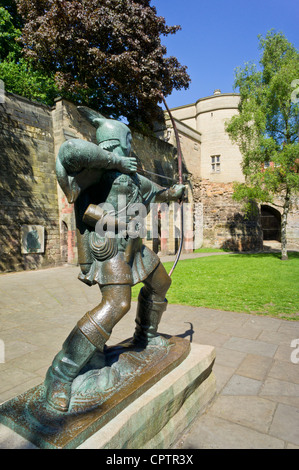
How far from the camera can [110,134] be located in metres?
1.99

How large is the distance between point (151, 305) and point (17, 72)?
14372 mm

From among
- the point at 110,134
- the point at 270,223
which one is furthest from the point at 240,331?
the point at 270,223

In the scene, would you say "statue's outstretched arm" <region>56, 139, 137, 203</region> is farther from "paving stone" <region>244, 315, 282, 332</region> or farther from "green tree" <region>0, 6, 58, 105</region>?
"green tree" <region>0, 6, 58, 105</region>

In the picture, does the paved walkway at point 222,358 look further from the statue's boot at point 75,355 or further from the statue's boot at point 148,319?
the statue's boot at point 75,355

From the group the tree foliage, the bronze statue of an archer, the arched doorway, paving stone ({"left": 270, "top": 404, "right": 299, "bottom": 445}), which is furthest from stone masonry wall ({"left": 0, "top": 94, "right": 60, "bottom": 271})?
the arched doorway

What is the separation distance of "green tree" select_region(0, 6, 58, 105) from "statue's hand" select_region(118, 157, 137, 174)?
44.7 ft

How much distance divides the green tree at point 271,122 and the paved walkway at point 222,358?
31.8ft

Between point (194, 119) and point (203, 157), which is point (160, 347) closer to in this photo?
point (203, 157)

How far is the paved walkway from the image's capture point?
2020mm

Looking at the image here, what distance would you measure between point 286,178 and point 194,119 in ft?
43.6

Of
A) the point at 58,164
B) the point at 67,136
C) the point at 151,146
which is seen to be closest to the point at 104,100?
the point at 151,146

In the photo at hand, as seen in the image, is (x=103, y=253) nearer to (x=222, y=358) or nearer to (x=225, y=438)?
(x=225, y=438)

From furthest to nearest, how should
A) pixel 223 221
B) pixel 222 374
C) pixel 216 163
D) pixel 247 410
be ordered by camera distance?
pixel 216 163 → pixel 223 221 → pixel 222 374 → pixel 247 410

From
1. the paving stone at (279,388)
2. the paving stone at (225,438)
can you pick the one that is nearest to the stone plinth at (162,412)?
the paving stone at (225,438)
